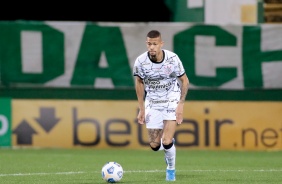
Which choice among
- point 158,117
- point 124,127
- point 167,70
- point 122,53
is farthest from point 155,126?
point 122,53

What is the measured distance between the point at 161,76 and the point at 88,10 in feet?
50.7

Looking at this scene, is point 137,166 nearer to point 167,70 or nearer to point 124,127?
point 167,70

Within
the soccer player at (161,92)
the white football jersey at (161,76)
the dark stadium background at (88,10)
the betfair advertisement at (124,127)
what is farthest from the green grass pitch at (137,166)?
the dark stadium background at (88,10)

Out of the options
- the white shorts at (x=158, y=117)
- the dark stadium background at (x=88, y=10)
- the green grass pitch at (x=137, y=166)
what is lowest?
the green grass pitch at (x=137, y=166)

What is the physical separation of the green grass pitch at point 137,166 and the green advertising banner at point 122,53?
162 cm

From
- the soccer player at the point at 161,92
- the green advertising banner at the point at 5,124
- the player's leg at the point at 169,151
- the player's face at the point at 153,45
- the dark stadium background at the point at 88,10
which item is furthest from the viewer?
the dark stadium background at the point at 88,10

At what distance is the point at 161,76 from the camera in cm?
1333

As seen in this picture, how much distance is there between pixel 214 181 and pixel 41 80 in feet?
27.1

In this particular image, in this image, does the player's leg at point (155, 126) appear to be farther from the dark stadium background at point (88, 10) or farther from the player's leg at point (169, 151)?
the dark stadium background at point (88, 10)

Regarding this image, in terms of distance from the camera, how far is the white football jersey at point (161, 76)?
1327 centimetres

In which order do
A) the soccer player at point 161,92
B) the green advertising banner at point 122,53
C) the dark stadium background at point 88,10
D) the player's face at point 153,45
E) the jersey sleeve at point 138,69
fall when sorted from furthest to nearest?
1. the dark stadium background at point 88,10
2. the green advertising banner at point 122,53
3. the jersey sleeve at point 138,69
4. the soccer player at point 161,92
5. the player's face at point 153,45

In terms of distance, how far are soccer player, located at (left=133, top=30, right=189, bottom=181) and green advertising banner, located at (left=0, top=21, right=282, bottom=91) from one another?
22.7ft

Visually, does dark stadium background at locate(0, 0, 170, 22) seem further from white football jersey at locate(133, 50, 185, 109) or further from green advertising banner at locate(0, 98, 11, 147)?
white football jersey at locate(133, 50, 185, 109)

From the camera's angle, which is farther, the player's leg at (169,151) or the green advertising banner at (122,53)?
the green advertising banner at (122,53)
